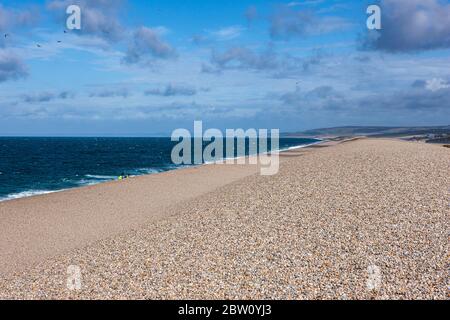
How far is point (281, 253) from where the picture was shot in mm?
12422

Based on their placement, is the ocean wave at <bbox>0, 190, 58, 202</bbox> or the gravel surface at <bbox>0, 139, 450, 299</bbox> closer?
the gravel surface at <bbox>0, 139, 450, 299</bbox>

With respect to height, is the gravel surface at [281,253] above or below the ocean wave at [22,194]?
above

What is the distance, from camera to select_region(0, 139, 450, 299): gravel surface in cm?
1023

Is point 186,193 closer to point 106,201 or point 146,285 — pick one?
point 106,201

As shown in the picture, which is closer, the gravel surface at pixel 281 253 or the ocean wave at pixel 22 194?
the gravel surface at pixel 281 253

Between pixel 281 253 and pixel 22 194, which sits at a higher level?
pixel 281 253

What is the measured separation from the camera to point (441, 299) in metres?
9.20

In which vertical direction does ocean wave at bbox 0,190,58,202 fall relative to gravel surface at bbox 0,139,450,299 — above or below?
below

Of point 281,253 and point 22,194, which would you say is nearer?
point 281,253

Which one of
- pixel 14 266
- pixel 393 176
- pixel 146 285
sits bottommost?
pixel 14 266

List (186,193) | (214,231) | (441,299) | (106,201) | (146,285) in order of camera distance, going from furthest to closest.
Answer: (186,193), (106,201), (214,231), (146,285), (441,299)

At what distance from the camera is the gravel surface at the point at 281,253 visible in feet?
33.6
